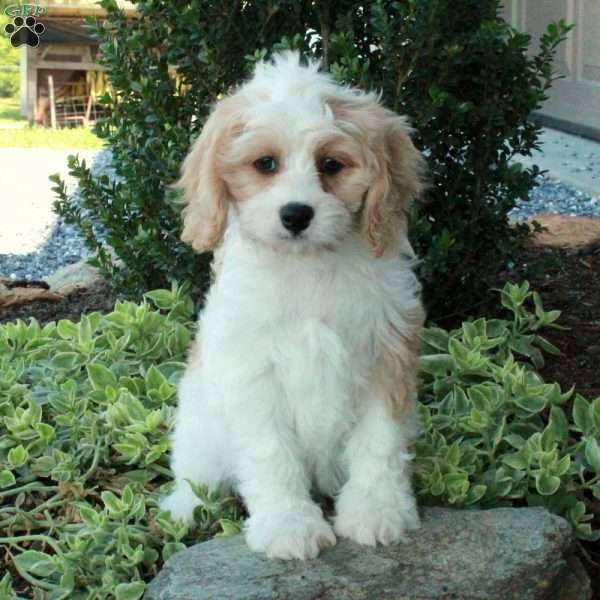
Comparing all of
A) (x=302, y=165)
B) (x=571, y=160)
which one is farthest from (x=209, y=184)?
(x=571, y=160)

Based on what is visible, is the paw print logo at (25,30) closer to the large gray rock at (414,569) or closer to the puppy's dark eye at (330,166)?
the puppy's dark eye at (330,166)

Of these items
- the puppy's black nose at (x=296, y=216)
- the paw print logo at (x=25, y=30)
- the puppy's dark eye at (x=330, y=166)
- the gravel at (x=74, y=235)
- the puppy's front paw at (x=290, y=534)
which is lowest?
the gravel at (x=74, y=235)

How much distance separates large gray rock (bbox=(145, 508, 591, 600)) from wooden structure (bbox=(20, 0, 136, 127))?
388 inches

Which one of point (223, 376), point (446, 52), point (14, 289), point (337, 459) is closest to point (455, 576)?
point (337, 459)

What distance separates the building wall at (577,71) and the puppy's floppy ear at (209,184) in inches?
317

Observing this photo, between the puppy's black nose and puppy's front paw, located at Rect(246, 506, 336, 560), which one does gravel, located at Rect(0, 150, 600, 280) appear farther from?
the puppy's black nose

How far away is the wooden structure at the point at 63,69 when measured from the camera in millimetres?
12711

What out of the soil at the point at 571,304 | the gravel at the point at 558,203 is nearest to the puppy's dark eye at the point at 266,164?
the soil at the point at 571,304

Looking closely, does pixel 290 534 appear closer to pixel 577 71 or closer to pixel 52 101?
pixel 577 71

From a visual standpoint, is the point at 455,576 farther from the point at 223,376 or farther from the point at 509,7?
the point at 509,7

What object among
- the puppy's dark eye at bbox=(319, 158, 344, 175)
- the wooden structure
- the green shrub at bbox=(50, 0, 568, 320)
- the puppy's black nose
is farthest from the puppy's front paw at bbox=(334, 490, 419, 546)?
the wooden structure

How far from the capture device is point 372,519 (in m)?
3.38

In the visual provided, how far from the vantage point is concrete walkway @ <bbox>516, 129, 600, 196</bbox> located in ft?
30.0

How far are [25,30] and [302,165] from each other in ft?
33.9
